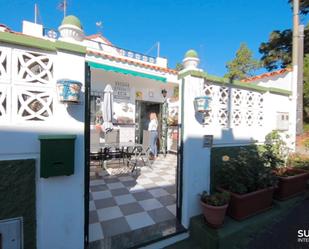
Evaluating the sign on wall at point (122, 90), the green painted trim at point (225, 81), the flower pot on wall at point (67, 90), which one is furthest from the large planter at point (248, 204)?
the sign on wall at point (122, 90)

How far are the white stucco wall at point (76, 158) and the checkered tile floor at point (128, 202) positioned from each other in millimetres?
584

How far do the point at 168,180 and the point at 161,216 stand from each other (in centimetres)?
181

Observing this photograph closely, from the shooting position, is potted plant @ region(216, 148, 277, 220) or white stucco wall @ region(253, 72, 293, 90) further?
white stucco wall @ region(253, 72, 293, 90)

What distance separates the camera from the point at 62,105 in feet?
6.49

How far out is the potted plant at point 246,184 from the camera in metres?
2.88

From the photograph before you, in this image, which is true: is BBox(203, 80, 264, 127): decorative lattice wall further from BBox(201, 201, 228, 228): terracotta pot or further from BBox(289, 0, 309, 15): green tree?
BBox(289, 0, 309, 15): green tree

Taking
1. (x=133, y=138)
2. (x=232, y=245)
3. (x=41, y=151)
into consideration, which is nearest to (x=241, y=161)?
(x=232, y=245)

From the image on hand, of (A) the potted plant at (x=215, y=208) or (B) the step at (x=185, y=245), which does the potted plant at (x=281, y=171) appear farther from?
(B) the step at (x=185, y=245)

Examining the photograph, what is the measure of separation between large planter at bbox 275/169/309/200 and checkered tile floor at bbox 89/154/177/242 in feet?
6.99

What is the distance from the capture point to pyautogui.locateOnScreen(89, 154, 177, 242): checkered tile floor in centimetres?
277

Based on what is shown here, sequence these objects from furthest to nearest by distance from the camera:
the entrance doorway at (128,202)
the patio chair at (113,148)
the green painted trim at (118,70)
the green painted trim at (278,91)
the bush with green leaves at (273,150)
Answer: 1. the patio chair at (113,148)
2. the green painted trim at (118,70)
3. the green painted trim at (278,91)
4. the bush with green leaves at (273,150)
5. the entrance doorway at (128,202)

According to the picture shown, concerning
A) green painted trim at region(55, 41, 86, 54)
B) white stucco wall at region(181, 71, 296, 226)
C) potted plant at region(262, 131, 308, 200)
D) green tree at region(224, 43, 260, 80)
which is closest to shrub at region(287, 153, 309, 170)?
potted plant at region(262, 131, 308, 200)

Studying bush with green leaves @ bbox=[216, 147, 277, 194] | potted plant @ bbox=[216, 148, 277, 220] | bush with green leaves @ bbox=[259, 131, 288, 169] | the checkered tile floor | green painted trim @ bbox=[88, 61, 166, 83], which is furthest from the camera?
green painted trim @ bbox=[88, 61, 166, 83]

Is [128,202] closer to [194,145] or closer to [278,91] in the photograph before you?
[194,145]
